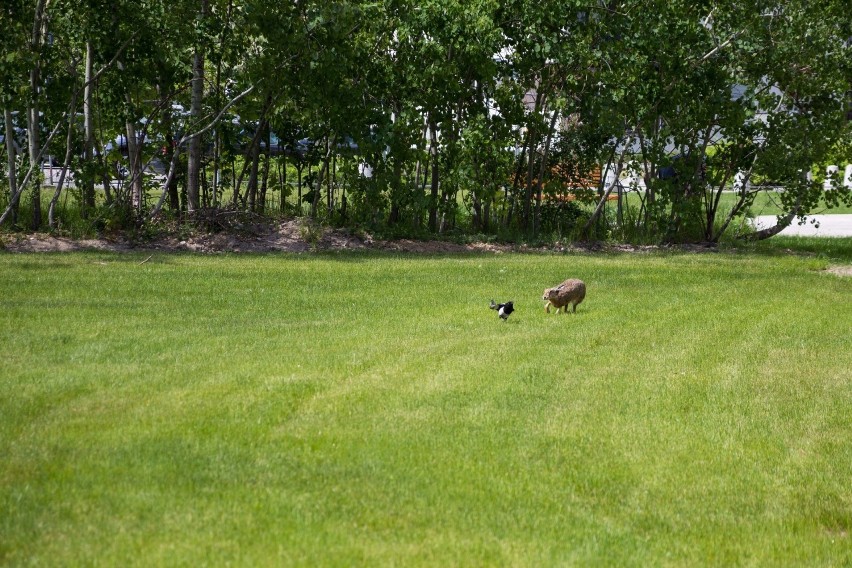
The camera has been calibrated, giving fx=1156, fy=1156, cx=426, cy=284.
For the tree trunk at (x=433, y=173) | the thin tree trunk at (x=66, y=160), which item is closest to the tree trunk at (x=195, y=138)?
the thin tree trunk at (x=66, y=160)

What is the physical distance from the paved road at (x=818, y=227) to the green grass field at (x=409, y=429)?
1143 cm

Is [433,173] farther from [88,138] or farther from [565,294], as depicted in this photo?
[565,294]

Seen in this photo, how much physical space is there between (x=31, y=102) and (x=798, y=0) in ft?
37.4

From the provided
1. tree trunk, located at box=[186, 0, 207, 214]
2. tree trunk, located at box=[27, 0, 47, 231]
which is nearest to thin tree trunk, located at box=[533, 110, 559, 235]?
tree trunk, located at box=[186, 0, 207, 214]

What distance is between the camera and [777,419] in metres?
8.02

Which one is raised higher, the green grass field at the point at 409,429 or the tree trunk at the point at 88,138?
the tree trunk at the point at 88,138

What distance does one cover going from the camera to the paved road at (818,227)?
76.6 feet

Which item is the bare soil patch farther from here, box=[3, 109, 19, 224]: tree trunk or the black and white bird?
box=[3, 109, 19, 224]: tree trunk

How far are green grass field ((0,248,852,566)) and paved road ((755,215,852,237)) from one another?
37.5 feet

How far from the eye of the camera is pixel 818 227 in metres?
22.1

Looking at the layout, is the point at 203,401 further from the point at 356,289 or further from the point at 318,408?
the point at 356,289

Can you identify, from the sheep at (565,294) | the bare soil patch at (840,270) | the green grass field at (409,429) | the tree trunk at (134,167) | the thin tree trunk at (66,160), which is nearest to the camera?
the green grass field at (409,429)

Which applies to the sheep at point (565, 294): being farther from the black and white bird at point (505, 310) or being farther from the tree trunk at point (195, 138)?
the tree trunk at point (195, 138)

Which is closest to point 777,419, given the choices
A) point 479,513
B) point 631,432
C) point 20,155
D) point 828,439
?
point 828,439
